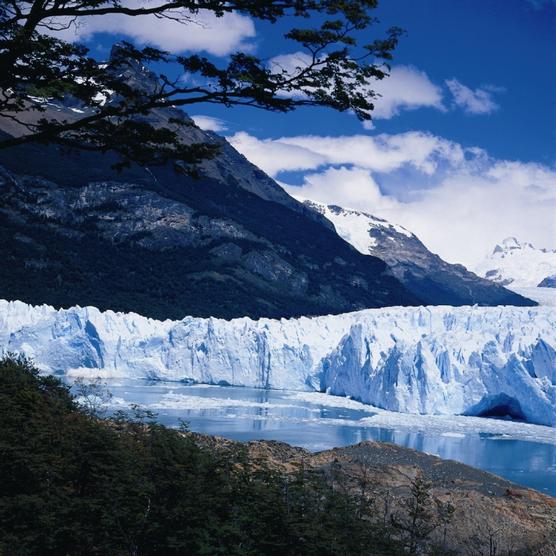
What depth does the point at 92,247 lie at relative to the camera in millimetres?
72500

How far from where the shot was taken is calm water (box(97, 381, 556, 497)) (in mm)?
18783

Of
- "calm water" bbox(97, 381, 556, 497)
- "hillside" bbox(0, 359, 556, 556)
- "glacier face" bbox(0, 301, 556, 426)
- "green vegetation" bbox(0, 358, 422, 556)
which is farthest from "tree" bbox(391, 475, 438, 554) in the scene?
"glacier face" bbox(0, 301, 556, 426)

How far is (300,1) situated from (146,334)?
3358 centimetres

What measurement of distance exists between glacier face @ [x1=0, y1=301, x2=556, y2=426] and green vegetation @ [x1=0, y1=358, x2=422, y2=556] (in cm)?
2360

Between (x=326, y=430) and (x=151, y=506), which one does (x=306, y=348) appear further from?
(x=151, y=506)

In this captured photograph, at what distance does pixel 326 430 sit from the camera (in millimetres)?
22531

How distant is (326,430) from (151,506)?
18.3m

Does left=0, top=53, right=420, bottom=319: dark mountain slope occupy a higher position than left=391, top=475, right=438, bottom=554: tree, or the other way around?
left=0, top=53, right=420, bottom=319: dark mountain slope

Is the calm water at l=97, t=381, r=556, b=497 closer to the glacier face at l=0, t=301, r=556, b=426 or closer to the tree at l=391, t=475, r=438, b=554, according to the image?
the glacier face at l=0, t=301, r=556, b=426

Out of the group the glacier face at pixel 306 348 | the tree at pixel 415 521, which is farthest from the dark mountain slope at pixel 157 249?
the tree at pixel 415 521

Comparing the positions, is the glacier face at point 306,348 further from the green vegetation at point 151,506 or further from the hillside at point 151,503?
the green vegetation at point 151,506

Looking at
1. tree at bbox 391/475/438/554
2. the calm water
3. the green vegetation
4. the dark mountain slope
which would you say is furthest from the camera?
the dark mountain slope

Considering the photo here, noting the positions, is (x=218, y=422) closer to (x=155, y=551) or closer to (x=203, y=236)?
(x=155, y=551)

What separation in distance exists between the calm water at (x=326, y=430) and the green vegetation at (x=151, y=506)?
12135mm
